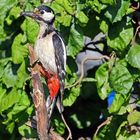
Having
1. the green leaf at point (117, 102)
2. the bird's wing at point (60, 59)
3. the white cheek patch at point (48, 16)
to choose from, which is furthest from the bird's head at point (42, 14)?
the green leaf at point (117, 102)

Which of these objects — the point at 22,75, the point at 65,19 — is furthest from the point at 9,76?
the point at 65,19

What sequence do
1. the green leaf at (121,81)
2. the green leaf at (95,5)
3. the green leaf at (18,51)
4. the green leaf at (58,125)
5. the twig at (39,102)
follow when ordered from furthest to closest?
the green leaf at (58,125)
the green leaf at (18,51)
the green leaf at (121,81)
the green leaf at (95,5)
the twig at (39,102)

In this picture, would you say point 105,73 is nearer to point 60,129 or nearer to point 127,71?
point 127,71

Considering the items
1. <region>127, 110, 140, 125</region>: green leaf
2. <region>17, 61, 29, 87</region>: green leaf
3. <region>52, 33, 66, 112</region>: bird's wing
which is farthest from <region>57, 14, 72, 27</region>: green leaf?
<region>127, 110, 140, 125</region>: green leaf

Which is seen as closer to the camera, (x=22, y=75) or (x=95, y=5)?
(x=95, y=5)

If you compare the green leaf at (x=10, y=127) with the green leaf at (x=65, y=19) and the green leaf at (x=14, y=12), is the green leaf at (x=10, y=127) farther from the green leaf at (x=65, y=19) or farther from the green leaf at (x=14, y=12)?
the green leaf at (x=65, y=19)

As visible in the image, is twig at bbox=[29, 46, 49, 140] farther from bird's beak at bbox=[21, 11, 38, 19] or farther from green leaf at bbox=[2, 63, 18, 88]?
green leaf at bbox=[2, 63, 18, 88]

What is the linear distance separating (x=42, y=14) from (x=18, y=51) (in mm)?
246

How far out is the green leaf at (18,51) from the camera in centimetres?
374

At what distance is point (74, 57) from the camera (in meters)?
3.82

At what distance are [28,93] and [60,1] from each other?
0.62 m

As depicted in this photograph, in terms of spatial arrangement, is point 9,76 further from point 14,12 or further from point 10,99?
point 14,12

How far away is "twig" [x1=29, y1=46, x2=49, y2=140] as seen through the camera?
3.38 m

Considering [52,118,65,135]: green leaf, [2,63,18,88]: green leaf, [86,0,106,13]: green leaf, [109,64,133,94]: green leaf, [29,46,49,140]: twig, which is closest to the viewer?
[29,46,49,140]: twig
